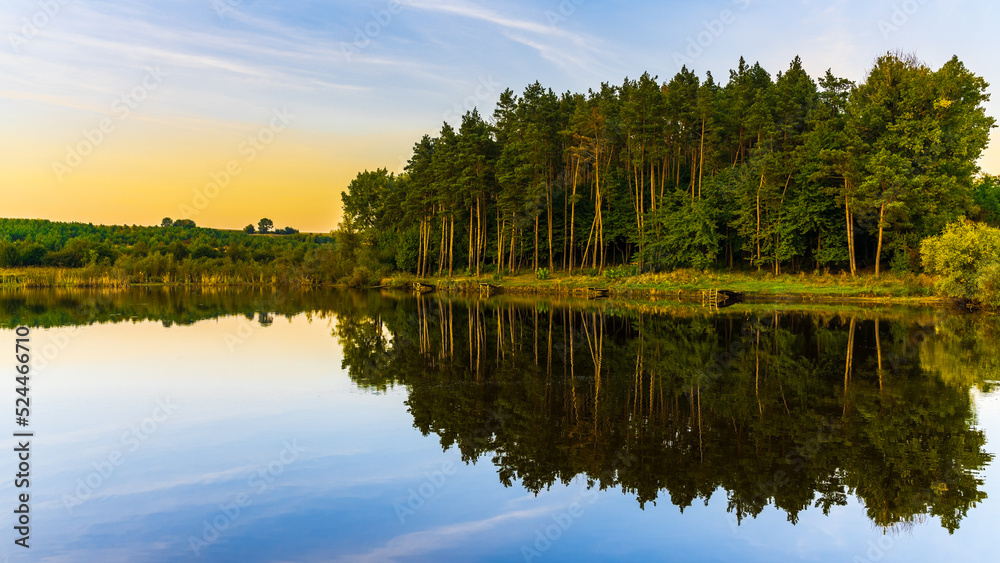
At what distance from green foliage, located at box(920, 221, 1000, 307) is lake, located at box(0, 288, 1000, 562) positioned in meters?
18.8

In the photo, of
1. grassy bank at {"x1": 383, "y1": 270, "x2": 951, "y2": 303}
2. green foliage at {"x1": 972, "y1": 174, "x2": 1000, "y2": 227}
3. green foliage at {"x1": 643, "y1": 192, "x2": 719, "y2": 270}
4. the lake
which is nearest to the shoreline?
grassy bank at {"x1": 383, "y1": 270, "x2": 951, "y2": 303}

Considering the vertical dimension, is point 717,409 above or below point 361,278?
below

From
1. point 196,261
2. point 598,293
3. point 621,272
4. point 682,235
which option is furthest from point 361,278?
point 682,235

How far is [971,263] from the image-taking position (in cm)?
3959

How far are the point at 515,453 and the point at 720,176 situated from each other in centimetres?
5455

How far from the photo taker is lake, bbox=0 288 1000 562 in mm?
8758

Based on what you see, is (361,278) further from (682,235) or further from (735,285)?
(735,285)

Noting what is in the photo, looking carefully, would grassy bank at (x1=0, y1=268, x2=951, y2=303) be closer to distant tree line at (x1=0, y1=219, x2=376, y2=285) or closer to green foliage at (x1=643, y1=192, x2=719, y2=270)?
green foliage at (x1=643, y1=192, x2=719, y2=270)

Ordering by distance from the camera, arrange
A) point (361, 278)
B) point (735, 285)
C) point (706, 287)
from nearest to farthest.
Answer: point (735, 285)
point (706, 287)
point (361, 278)

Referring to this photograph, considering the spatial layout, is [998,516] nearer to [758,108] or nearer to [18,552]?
[18,552]

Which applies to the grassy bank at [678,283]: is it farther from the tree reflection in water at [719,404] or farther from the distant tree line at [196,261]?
the tree reflection in water at [719,404]

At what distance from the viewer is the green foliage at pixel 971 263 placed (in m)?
38.1

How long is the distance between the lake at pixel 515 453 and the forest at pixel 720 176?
29.6m

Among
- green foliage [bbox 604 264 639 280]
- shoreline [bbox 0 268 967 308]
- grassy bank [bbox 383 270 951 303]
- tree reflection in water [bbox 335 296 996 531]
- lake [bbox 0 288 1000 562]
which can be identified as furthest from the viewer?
green foliage [bbox 604 264 639 280]
